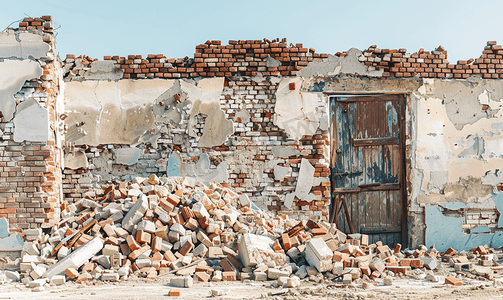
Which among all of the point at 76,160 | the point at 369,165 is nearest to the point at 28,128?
the point at 76,160

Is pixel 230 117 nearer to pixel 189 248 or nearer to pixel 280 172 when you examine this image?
pixel 280 172

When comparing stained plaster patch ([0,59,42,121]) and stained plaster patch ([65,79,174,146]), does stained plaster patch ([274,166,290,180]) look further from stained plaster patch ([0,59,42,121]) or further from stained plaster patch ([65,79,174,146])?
stained plaster patch ([0,59,42,121])

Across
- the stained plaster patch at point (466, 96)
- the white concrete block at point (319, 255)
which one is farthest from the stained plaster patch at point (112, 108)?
the stained plaster patch at point (466, 96)

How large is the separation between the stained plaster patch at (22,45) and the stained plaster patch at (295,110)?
3575mm

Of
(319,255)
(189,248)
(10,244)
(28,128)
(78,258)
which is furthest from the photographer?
(28,128)

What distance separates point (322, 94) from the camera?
696cm

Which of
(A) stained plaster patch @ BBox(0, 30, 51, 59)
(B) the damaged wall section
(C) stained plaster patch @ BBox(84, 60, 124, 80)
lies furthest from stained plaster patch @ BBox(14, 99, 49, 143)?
(C) stained plaster patch @ BBox(84, 60, 124, 80)

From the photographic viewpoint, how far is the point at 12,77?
6.13 meters

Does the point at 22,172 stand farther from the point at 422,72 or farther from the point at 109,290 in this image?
the point at 422,72

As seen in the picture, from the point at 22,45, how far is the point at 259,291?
4881 millimetres

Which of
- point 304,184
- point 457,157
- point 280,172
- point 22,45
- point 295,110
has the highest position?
point 22,45

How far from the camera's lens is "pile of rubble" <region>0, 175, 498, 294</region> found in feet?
15.6

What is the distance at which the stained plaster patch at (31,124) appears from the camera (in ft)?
19.8

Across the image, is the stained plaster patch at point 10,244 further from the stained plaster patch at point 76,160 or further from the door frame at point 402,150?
the door frame at point 402,150
